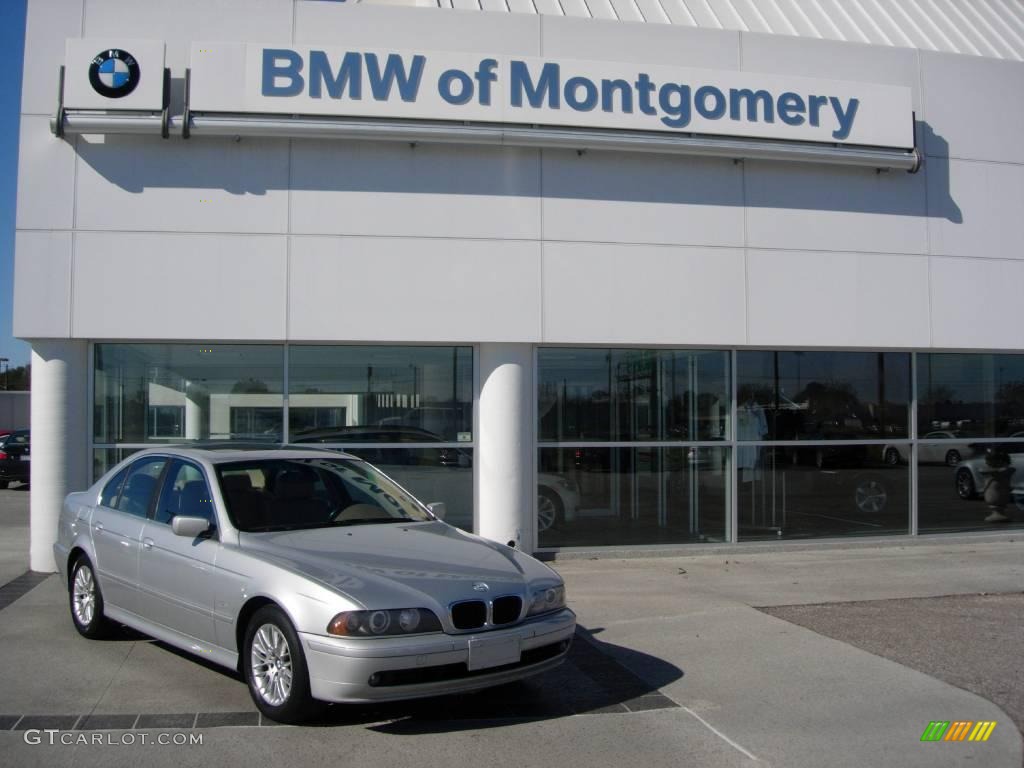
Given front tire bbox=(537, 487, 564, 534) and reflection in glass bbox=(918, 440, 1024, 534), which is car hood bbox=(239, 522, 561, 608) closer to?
front tire bbox=(537, 487, 564, 534)

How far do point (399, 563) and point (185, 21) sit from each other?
779 cm

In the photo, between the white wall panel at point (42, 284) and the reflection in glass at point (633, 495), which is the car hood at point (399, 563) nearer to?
the reflection in glass at point (633, 495)

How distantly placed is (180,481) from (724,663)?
4117 mm

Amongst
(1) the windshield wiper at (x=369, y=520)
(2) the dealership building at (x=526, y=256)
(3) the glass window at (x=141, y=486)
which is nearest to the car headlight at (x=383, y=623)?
(1) the windshield wiper at (x=369, y=520)

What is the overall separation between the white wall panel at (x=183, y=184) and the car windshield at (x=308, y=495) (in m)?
4.41

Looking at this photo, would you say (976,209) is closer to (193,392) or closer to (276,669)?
(193,392)

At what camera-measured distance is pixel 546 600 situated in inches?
228

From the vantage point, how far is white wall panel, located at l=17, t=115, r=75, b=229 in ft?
33.4

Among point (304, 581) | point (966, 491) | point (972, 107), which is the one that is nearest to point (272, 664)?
point (304, 581)

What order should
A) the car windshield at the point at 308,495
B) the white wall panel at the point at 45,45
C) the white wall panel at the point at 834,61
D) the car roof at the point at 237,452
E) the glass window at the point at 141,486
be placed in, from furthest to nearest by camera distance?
the white wall panel at the point at 834,61, the white wall panel at the point at 45,45, the glass window at the point at 141,486, the car roof at the point at 237,452, the car windshield at the point at 308,495

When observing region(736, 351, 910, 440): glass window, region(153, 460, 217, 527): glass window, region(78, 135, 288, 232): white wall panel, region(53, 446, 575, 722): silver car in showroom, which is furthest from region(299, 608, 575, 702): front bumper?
region(736, 351, 910, 440): glass window

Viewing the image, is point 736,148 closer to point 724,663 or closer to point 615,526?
point 615,526

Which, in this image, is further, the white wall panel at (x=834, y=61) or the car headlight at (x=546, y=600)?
the white wall panel at (x=834, y=61)

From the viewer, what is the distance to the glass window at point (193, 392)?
10.7m
